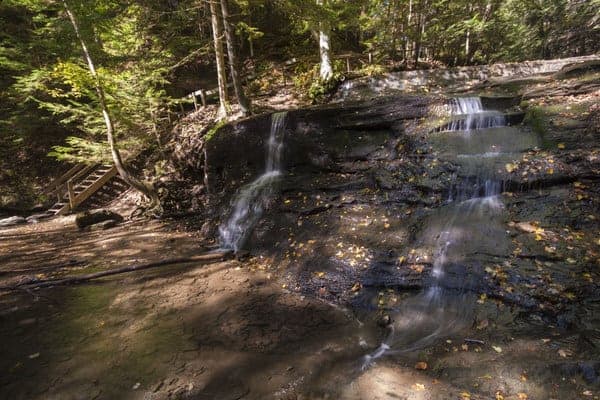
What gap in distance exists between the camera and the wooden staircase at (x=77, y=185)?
13816 millimetres

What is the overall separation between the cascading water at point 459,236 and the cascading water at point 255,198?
4.25 meters

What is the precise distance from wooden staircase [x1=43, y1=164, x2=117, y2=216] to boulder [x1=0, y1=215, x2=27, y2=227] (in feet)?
2.99

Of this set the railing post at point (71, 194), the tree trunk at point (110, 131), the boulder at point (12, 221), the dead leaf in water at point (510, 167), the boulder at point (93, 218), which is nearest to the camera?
the dead leaf in water at point (510, 167)

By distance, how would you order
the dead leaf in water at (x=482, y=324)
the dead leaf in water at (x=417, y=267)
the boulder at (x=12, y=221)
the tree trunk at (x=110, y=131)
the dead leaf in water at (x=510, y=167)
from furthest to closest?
the boulder at (x=12, y=221) < the tree trunk at (x=110, y=131) < the dead leaf in water at (x=510, y=167) < the dead leaf in water at (x=417, y=267) < the dead leaf in water at (x=482, y=324)

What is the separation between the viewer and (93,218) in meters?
11.0

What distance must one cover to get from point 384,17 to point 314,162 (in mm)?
12854

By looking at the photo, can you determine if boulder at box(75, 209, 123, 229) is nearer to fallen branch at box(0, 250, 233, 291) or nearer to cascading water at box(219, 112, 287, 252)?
fallen branch at box(0, 250, 233, 291)

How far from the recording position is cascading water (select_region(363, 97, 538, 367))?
464 centimetres

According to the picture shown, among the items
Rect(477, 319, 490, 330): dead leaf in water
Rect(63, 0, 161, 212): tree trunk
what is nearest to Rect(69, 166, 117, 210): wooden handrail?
Rect(63, 0, 161, 212): tree trunk

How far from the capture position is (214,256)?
7.64m

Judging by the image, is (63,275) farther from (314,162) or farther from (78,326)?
(314,162)

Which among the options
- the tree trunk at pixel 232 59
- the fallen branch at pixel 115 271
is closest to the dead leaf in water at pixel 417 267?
the fallen branch at pixel 115 271

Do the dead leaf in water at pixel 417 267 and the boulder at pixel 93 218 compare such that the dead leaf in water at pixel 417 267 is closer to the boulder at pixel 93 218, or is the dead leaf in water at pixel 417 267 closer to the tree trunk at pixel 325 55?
the tree trunk at pixel 325 55

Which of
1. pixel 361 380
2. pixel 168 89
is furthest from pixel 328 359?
pixel 168 89
